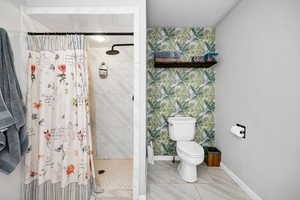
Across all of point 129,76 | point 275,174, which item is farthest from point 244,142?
point 129,76

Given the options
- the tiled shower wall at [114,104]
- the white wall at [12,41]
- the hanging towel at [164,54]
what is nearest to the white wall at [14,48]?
the white wall at [12,41]

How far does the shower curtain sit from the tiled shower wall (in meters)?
0.98

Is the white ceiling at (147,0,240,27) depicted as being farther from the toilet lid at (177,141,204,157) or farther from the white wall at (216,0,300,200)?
the toilet lid at (177,141,204,157)

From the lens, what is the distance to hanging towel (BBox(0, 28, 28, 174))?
121cm

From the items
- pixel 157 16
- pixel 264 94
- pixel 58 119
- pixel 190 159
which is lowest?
pixel 190 159

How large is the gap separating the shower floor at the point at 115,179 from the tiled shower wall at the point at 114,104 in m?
0.14

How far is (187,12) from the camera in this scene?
2107mm

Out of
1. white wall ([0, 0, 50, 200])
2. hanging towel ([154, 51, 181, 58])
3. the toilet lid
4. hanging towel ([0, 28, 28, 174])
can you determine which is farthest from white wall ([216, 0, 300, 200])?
white wall ([0, 0, 50, 200])

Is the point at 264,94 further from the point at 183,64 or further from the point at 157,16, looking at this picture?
the point at 157,16

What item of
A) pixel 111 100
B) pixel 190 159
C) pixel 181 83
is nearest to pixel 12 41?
pixel 111 100

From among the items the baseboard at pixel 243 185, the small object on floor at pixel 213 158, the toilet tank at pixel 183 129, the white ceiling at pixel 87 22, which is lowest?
the baseboard at pixel 243 185

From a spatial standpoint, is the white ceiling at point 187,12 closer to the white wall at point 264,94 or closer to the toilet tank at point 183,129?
the white wall at point 264,94

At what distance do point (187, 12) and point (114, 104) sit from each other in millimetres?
1894

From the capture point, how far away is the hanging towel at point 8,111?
1.21 meters
